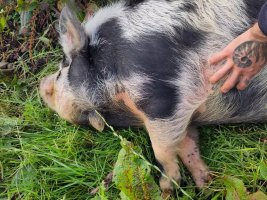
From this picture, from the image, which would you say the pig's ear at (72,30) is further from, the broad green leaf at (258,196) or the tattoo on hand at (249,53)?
the broad green leaf at (258,196)

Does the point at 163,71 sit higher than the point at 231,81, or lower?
higher

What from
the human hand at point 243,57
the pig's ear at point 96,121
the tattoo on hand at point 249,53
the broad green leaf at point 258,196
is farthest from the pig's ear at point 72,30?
the broad green leaf at point 258,196

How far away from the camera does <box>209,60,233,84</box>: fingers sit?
3.04 m

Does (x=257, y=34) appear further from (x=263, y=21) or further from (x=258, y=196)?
(x=258, y=196)

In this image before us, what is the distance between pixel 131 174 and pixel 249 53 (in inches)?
36.2

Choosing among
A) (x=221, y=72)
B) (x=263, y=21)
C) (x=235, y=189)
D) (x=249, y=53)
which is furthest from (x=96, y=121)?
(x=263, y=21)

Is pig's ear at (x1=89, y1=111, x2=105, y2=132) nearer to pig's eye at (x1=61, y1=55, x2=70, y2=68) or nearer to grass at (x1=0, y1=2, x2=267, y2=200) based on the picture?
grass at (x1=0, y1=2, x2=267, y2=200)

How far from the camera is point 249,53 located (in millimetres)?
2947

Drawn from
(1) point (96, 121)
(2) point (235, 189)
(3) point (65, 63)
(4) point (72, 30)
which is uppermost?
(4) point (72, 30)

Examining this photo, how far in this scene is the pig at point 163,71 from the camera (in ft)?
10.6

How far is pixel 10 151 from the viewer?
13.0 ft

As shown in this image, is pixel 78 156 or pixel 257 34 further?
pixel 78 156

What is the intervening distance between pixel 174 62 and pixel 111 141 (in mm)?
925

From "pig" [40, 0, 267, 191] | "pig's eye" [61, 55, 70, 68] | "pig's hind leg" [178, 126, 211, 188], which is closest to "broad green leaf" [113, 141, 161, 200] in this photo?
"pig" [40, 0, 267, 191]
